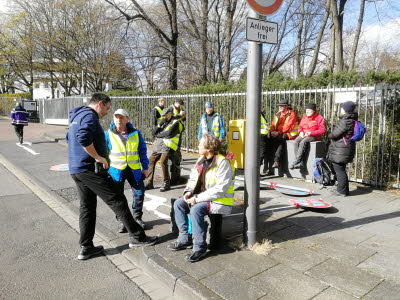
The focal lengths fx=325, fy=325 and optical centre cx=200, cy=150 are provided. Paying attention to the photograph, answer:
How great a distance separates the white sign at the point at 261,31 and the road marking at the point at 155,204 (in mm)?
2990

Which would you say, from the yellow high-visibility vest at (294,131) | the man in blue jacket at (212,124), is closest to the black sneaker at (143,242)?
the man in blue jacket at (212,124)

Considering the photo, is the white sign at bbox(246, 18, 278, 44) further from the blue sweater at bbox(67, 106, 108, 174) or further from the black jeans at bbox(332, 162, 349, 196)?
the black jeans at bbox(332, 162, 349, 196)

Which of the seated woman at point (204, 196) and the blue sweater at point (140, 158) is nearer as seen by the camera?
the seated woman at point (204, 196)

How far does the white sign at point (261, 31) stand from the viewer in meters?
3.27

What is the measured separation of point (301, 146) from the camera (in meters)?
6.94

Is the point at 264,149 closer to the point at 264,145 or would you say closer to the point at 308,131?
the point at 264,145

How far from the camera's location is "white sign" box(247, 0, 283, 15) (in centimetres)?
330

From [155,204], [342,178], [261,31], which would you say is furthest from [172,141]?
[261,31]

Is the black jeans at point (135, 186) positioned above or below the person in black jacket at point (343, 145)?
below

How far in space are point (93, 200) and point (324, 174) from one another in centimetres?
436

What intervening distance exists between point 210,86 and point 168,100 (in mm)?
2291

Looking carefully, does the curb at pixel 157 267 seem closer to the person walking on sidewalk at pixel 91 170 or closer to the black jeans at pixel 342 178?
the person walking on sidewalk at pixel 91 170

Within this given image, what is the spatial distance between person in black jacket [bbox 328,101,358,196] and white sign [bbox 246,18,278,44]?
2.77 meters

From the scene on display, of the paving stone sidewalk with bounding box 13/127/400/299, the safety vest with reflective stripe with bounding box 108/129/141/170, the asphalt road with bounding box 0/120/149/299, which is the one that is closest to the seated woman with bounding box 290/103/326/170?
the paving stone sidewalk with bounding box 13/127/400/299
